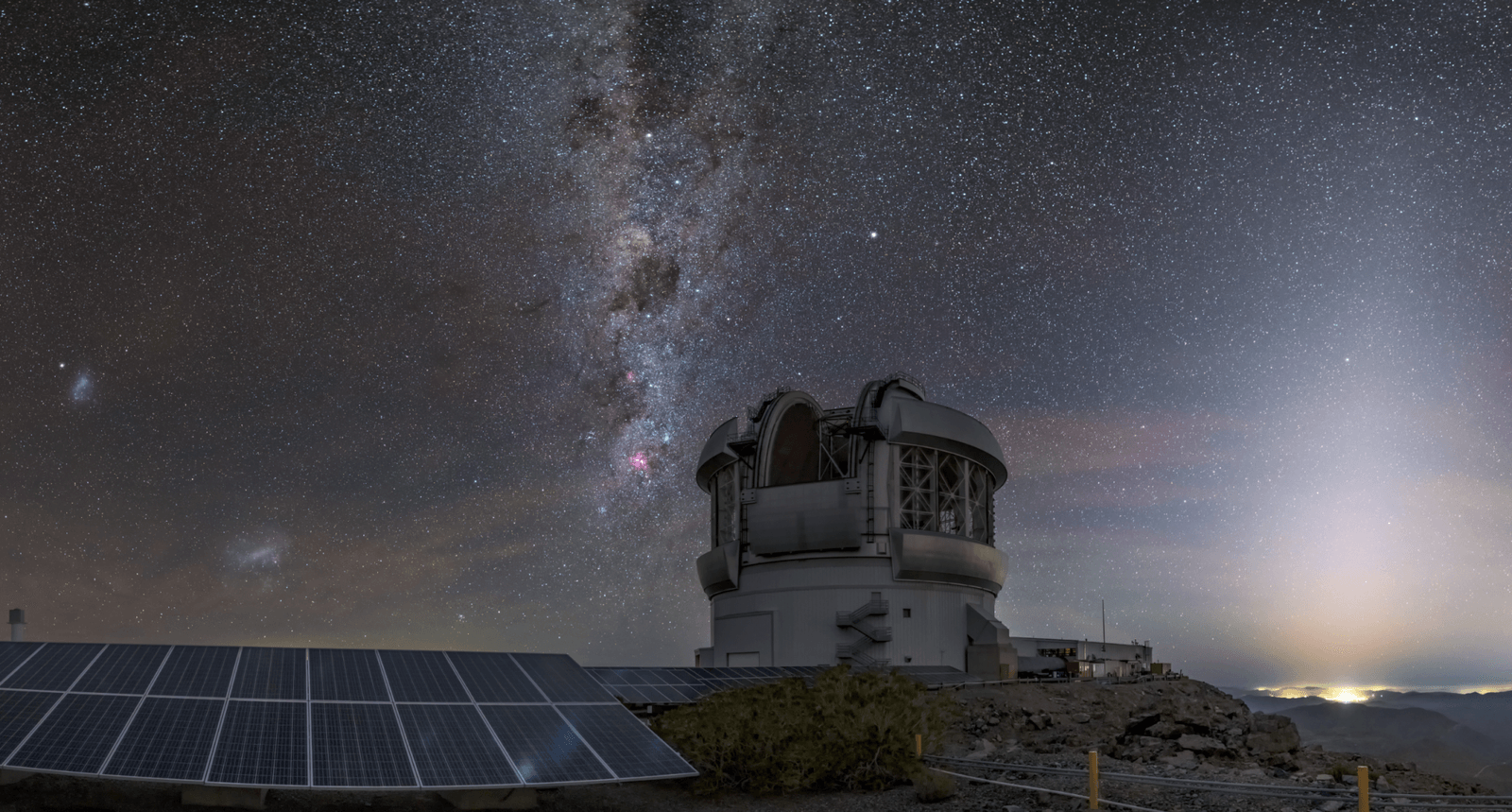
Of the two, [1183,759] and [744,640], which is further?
[744,640]

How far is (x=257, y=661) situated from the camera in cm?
1672

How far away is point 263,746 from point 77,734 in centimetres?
224

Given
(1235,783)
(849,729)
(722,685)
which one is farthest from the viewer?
(722,685)

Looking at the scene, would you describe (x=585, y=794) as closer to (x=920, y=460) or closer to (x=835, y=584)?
(x=835, y=584)

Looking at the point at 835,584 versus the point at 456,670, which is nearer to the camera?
the point at 456,670

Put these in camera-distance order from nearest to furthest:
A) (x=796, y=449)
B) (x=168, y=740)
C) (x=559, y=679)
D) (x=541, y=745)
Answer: (x=168, y=740) → (x=541, y=745) → (x=559, y=679) → (x=796, y=449)

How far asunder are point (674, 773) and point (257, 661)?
767 centimetres

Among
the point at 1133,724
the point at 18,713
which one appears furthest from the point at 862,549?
the point at 18,713

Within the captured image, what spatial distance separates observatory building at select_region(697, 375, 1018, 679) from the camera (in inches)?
1774

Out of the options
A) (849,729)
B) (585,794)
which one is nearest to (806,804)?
(849,729)

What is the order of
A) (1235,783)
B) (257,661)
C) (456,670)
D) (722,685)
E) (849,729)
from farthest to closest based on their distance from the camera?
1. (722,685)
2. (849,729)
3. (456,670)
4. (257,661)
5. (1235,783)

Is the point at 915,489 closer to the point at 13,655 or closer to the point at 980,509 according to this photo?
the point at 980,509

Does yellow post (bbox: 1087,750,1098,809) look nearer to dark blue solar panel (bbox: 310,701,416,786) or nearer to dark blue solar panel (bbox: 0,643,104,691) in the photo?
dark blue solar panel (bbox: 310,701,416,786)

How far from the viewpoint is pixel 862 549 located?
4512 centimetres
